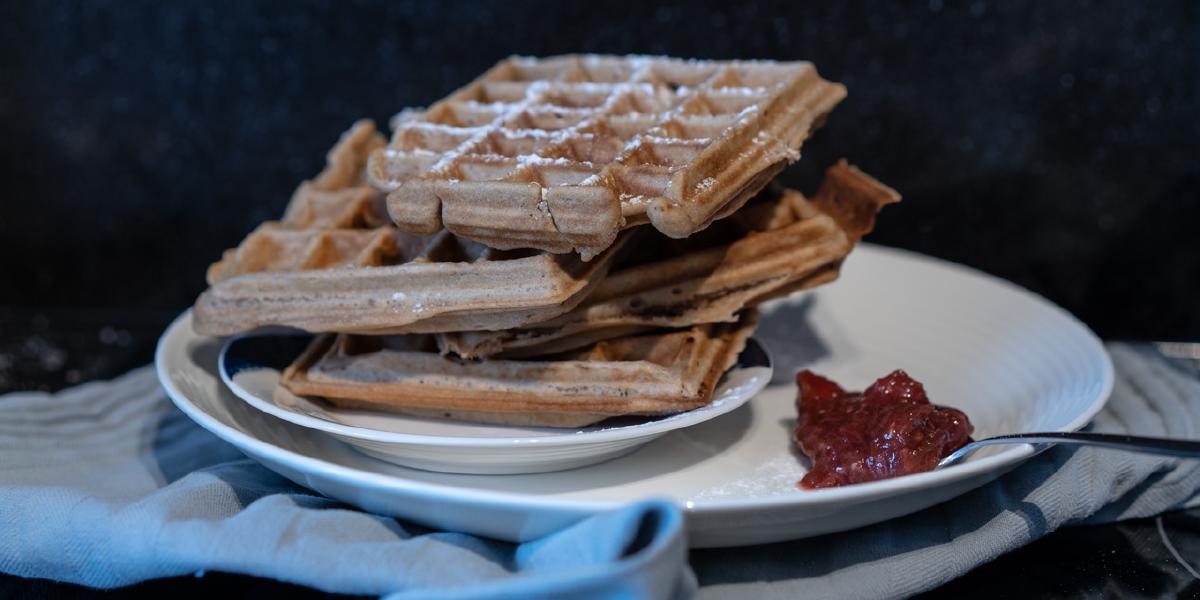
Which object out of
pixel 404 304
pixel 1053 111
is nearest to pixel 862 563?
pixel 404 304

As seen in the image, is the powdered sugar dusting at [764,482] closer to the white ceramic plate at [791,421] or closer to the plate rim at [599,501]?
the white ceramic plate at [791,421]

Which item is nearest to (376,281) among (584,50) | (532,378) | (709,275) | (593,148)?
(532,378)

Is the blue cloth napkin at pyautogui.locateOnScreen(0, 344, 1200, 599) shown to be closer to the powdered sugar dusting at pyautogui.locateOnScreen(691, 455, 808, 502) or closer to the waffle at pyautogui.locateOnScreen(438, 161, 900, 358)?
the powdered sugar dusting at pyautogui.locateOnScreen(691, 455, 808, 502)

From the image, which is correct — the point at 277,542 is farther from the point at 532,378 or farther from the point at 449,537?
the point at 532,378

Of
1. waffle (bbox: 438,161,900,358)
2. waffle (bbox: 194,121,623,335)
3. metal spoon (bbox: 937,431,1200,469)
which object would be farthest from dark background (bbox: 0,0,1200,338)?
metal spoon (bbox: 937,431,1200,469)

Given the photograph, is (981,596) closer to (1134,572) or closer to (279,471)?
(1134,572)
